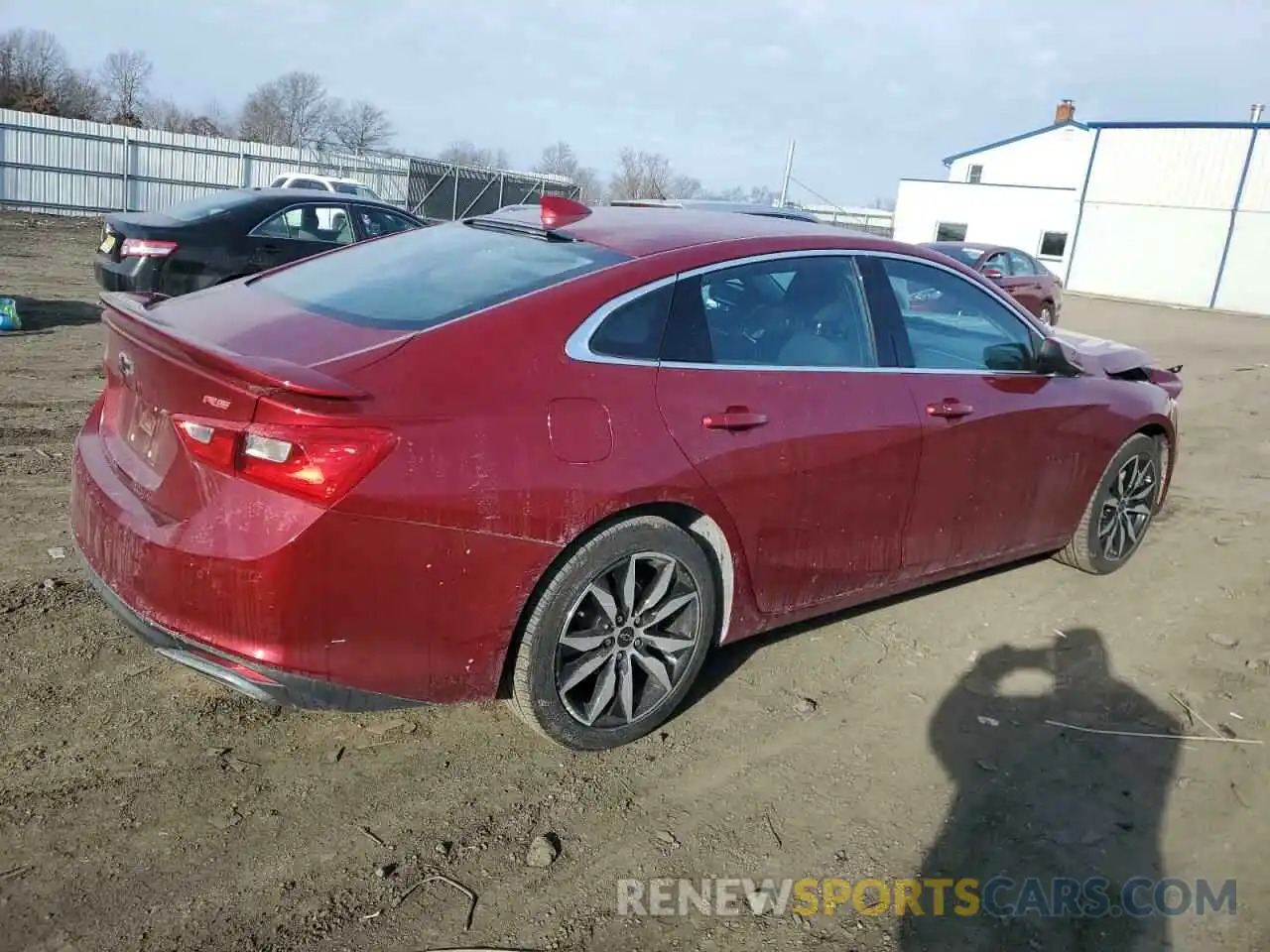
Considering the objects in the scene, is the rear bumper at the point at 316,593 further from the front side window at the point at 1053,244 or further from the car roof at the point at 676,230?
the front side window at the point at 1053,244

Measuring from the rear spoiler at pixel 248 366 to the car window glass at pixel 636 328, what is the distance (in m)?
0.80

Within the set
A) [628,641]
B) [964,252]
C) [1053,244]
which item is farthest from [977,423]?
[1053,244]

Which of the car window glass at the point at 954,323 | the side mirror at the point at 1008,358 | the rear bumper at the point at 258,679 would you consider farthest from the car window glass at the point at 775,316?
the rear bumper at the point at 258,679

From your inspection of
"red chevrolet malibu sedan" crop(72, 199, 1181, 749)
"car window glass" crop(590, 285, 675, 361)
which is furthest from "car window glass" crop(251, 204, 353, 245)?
"car window glass" crop(590, 285, 675, 361)

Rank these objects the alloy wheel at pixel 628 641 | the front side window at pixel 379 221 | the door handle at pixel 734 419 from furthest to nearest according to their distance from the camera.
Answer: the front side window at pixel 379 221
the door handle at pixel 734 419
the alloy wheel at pixel 628 641

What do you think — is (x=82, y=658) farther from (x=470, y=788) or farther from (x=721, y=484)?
(x=721, y=484)

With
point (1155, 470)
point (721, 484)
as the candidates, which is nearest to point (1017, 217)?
point (1155, 470)

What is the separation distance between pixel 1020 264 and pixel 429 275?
16316mm

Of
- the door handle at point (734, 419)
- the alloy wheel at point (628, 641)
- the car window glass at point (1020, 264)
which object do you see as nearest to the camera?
the alloy wheel at point (628, 641)

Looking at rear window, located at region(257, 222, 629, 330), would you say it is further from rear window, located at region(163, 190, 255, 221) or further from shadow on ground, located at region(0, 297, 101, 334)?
shadow on ground, located at region(0, 297, 101, 334)

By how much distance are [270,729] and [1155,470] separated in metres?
4.59

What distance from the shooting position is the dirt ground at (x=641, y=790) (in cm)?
253

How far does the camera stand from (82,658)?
3488 millimetres

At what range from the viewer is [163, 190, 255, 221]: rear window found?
953cm
